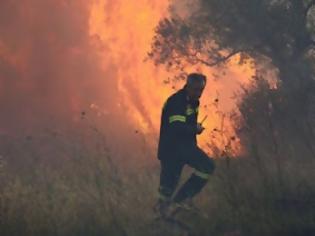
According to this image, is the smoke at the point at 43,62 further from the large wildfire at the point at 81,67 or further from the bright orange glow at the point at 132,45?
the bright orange glow at the point at 132,45

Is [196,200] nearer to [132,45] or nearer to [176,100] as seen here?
[176,100]

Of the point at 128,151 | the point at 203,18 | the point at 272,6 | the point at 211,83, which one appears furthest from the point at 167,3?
the point at 211,83

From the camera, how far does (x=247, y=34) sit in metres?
15.5

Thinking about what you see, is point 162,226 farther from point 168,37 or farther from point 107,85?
point 107,85

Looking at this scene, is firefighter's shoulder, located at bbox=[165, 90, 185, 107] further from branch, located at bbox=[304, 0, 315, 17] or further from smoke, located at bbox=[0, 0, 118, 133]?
smoke, located at bbox=[0, 0, 118, 133]

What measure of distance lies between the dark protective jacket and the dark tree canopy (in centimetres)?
734

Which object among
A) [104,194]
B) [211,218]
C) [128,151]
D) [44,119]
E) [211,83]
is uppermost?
[211,83]

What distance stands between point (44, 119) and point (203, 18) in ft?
17.8

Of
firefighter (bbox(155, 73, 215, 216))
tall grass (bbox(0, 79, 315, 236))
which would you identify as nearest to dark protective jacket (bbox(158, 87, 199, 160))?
firefighter (bbox(155, 73, 215, 216))

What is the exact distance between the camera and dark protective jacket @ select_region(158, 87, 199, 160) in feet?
25.9

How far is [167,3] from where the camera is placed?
1878 cm

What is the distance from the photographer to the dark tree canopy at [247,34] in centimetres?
1490

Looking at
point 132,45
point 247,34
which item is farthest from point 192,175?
point 132,45

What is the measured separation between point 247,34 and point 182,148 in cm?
818
